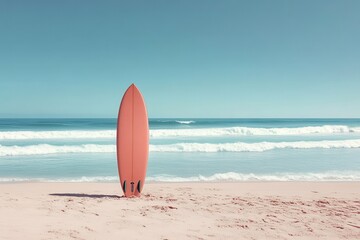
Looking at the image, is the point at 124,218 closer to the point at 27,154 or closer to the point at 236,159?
the point at 236,159

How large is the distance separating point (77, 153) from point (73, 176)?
13.9 ft

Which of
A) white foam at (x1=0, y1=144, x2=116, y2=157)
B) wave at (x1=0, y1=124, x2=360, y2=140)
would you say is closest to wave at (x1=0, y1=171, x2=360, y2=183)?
white foam at (x1=0, y1=144, x2=116, y2=157)

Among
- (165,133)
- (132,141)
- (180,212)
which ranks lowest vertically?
(180,212)

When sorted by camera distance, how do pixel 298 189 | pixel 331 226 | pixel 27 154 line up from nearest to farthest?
pixel 331 226, pixel 298 189, pixel 27 154

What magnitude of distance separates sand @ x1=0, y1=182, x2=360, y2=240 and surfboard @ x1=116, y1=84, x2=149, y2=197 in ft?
1.09

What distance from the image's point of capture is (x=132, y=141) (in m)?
5.30

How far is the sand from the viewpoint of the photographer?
319cm

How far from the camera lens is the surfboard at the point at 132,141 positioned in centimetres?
513

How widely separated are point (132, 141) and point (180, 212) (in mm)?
1844

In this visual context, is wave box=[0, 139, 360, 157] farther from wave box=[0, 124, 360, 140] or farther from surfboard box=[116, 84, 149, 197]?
wave box=[0, 124, 360, 140]

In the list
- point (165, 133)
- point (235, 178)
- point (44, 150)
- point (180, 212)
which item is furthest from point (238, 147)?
point (165, 133)

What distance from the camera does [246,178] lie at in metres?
6.83

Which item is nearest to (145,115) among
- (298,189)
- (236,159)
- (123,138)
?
(123,138)

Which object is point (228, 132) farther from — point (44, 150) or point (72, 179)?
point (72, 179)
